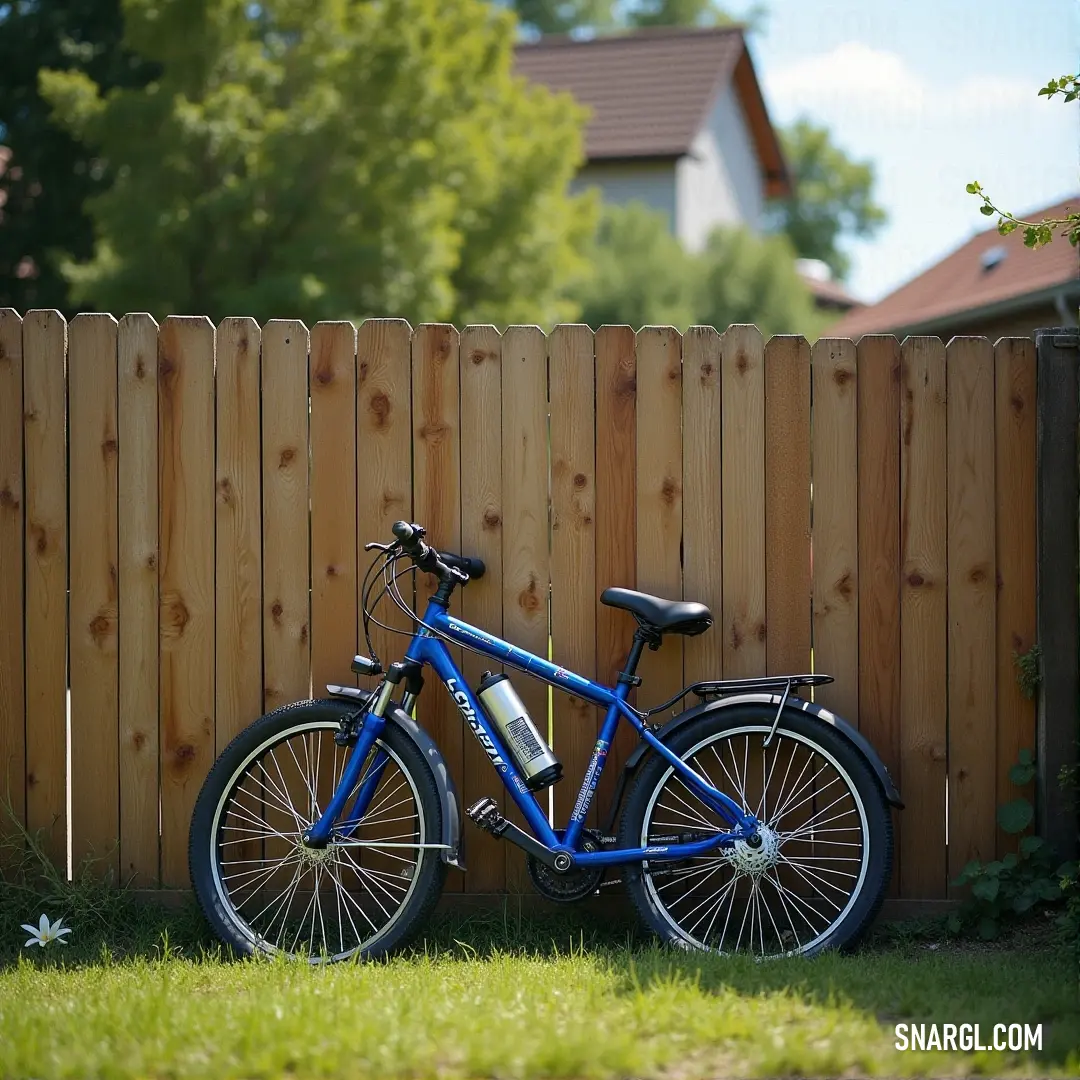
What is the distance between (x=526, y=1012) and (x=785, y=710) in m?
1.30

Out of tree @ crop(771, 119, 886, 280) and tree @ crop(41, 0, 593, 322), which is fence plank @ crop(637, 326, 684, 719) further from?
tree @ crop(771, 119, 886, 280)

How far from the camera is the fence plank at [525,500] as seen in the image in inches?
172

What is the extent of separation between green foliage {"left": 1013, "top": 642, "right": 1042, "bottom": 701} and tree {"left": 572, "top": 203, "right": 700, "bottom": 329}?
1593cm

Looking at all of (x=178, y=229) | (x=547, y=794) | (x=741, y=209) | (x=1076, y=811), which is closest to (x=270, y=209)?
(x=178, y=229)

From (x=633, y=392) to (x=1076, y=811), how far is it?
1.98 metres

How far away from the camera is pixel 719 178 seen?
89.6 feet

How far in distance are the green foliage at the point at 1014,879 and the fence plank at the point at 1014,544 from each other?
0.26 feet

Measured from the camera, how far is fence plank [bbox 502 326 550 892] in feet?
14.3

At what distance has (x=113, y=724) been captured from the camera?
439 centimetres

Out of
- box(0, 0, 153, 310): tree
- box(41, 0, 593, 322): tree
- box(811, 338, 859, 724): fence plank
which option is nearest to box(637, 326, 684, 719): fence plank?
box(811, 338, 859, 724): fence plank

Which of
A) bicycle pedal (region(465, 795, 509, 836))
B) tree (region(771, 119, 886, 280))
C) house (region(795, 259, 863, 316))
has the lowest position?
bicycle pedal (region(465, 795, 509, 836))

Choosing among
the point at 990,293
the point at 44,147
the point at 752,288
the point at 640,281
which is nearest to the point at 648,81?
the point at 752,288

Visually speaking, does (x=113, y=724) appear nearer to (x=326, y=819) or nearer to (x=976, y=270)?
(x=326, y=819)

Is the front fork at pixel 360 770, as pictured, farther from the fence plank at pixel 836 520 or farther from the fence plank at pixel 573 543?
the fence plank at pixel 836 520
